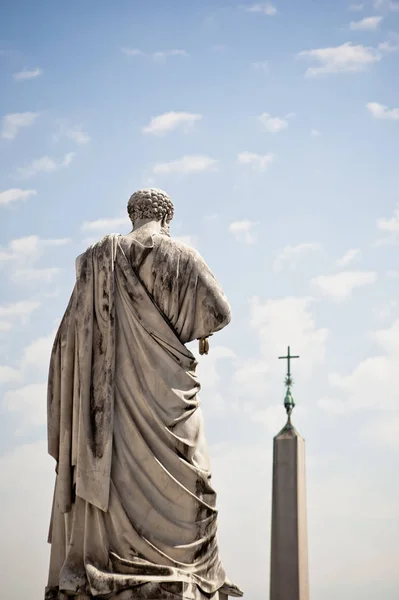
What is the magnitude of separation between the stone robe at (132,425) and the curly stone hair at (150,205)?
315 mm

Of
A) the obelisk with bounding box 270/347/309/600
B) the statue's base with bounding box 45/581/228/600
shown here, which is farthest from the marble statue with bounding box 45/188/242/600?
the obelisk with bounding box 270/347/309/600

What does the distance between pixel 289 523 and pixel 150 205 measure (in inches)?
699

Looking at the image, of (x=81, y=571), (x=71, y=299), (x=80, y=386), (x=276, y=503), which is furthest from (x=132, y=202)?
(x=276, y=503)

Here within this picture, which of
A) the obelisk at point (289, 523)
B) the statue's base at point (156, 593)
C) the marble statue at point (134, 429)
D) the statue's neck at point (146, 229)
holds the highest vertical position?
the obelisk at point (289, 523)

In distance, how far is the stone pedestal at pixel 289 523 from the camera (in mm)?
28922

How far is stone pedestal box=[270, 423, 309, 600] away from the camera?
28.9 m

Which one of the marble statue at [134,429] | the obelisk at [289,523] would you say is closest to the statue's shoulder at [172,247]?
the marble statue at [134,429]

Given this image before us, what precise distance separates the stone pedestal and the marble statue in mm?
17137

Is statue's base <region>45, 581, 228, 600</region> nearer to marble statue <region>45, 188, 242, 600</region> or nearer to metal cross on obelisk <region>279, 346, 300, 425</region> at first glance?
marble statue <region>45, 188, 242, 600</region>

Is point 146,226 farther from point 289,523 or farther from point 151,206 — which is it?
point 289,523

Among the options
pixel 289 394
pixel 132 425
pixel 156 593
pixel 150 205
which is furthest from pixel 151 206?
pixel 289 394

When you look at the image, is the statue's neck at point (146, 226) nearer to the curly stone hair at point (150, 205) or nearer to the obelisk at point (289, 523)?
the curly stone hair at point (150, 205)

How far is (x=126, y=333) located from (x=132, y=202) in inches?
54.3

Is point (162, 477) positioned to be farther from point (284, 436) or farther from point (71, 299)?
point (284, 436)
